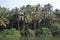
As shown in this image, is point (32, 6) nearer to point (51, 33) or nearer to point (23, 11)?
point (23, 11)

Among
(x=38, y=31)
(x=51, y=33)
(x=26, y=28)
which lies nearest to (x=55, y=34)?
(x=51, y=33)

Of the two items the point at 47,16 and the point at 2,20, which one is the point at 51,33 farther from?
the point at 2,20

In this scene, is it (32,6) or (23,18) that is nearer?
(23,18)

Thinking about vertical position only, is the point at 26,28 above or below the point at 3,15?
below

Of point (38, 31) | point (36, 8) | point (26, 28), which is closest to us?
point (38, 31)

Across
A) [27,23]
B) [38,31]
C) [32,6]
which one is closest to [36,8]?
[32,6]

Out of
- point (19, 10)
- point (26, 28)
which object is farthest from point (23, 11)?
point (26, 28)

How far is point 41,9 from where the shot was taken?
59.9 meters

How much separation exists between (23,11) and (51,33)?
388 inches

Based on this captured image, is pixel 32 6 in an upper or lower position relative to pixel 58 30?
upper

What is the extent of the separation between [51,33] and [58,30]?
1986 mm

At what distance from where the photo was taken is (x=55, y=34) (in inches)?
1998

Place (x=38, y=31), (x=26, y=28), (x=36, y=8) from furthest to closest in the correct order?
1. (x=36, y=8)
2. (x=26, y=28)
3. (x=38, y=31)

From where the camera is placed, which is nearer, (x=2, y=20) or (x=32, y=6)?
(x=2, y=20)
